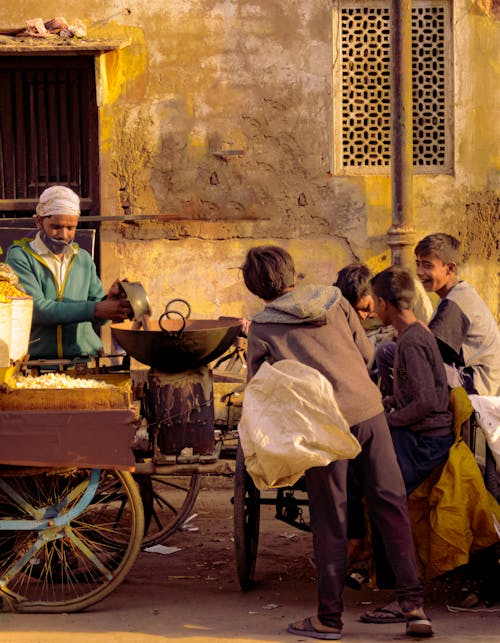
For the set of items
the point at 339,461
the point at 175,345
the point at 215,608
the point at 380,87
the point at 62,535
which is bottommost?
the point at 215,608

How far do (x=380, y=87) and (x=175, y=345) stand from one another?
5.34 metres

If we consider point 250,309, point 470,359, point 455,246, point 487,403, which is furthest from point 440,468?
point 250,309

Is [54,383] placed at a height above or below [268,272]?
below

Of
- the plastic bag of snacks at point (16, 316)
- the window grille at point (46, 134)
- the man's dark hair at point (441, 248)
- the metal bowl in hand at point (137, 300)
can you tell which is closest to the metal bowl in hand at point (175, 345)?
the metal bowl in hand at point (137, 300)

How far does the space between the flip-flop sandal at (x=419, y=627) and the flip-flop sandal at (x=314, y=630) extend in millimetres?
310

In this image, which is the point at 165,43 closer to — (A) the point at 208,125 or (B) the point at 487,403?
(A) the point at 208,125

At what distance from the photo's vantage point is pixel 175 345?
581 centimetres

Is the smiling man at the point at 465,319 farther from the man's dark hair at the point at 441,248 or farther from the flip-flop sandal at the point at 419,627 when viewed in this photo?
the flip-flop sandal at the point at 419,627

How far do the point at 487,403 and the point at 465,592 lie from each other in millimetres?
955

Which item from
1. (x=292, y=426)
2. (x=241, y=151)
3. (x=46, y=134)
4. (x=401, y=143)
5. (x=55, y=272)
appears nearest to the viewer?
(x=292, y=426)

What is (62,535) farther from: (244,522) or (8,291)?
(8,291)

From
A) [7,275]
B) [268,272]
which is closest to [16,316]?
[7,275]

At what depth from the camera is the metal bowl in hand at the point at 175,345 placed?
5797 millimetres

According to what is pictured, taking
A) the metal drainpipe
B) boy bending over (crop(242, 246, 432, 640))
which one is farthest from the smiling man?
the metal drainpipe
